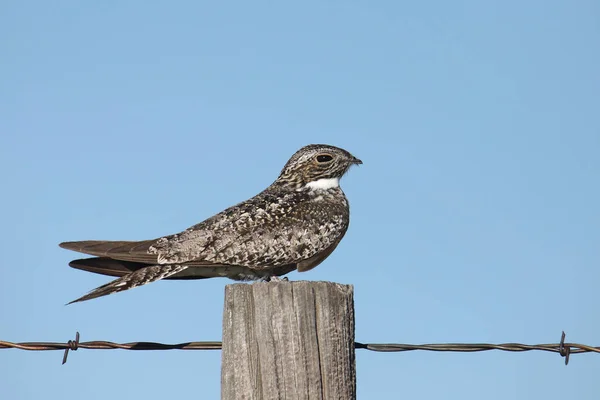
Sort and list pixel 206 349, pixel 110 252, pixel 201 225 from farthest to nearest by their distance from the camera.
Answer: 1. pixel 201 225
2. pixel 110 252
3. pixel 206 349

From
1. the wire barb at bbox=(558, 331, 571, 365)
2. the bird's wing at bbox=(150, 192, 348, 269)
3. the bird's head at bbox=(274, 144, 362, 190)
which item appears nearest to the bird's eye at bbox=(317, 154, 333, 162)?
the bird's head at bbox=(274, 144, 362, 190)

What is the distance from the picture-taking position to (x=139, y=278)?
6625 millimetres

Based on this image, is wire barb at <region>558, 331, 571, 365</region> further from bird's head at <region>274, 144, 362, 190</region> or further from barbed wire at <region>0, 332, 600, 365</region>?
bird's head at <region>274, 144, 362, 190</region>

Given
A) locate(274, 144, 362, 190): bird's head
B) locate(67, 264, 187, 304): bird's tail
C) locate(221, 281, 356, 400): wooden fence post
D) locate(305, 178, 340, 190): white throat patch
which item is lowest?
locate(221, 281, 356, 400): wooden fence post

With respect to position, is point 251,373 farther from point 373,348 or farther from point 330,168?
point 330,168

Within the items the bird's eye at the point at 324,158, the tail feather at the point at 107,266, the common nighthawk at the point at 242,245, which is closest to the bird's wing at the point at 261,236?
the common nighthawk at the point at 242,245

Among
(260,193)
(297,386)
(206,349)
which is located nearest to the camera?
(297,386)

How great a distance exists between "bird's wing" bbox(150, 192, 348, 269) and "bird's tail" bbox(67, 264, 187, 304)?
82 millimetres

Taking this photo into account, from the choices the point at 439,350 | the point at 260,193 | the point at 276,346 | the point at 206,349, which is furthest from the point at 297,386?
the point at 260,193

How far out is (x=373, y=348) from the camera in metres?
5.52

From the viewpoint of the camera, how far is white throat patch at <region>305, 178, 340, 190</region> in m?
8.15

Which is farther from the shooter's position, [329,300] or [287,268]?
[287,268]

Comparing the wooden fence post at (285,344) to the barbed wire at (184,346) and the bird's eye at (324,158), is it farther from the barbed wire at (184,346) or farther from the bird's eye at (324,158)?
the bird's eye at (324,158)

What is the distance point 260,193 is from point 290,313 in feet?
11.4
